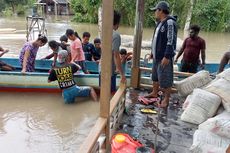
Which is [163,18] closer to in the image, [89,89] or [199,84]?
[199,84]

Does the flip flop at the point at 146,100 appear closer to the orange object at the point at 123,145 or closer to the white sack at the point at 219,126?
the white sack at the point at 219,126

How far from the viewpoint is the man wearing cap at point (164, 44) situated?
3875mm

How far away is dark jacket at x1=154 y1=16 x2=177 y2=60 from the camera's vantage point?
3855mm

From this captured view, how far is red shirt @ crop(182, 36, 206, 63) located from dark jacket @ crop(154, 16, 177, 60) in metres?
Result: 2.07

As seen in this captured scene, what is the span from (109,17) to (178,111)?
2303 millimetres

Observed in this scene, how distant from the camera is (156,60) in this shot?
4262 millimetres

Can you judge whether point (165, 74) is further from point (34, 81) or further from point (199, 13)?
point (199, 13)

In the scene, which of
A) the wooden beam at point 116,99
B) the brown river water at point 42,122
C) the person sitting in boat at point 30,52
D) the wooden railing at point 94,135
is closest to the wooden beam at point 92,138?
the wooden railing at point 94,135

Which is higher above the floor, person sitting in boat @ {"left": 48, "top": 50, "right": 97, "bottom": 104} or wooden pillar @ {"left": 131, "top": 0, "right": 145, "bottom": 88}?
wooden pillar @ {"left": 131, "top": 0, "right": 145, "bottom": 88}

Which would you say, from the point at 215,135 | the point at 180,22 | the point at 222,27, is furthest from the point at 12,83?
the point at 222,27

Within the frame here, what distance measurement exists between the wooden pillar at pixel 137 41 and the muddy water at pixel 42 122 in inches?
48.4

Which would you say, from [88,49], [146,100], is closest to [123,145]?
[146,100]

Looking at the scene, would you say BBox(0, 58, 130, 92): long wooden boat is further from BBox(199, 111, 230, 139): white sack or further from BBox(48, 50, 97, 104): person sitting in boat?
BBox(199, 111, 230, 139): white sack

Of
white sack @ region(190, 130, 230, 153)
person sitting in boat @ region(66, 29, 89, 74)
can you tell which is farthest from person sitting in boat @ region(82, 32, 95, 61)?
white sack @ region(190, 130, 230, 153)
